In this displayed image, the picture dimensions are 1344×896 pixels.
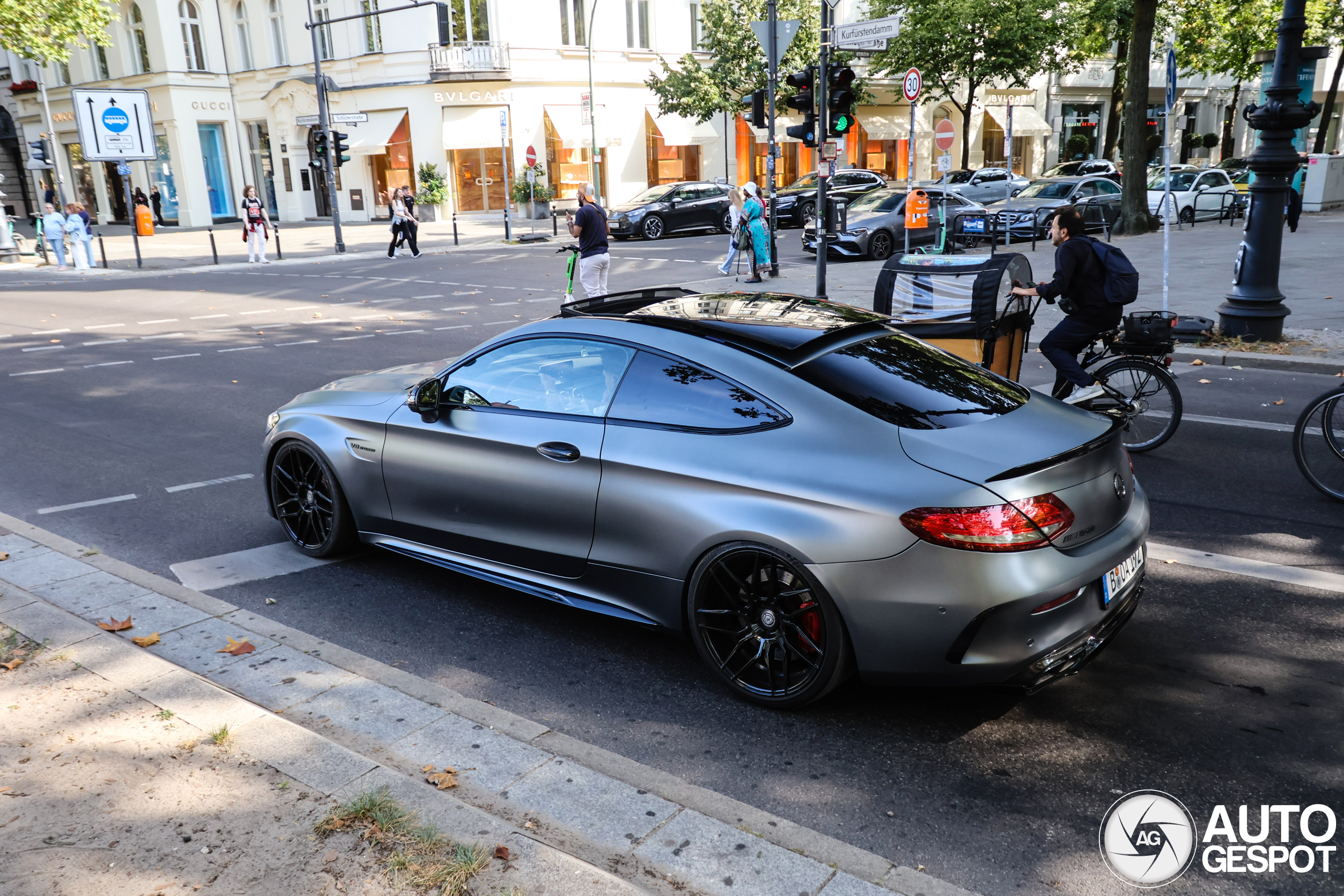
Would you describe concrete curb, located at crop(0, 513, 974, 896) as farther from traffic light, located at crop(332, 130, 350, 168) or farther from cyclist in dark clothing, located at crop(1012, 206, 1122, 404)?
traffic light, located at crop(332, 130, 350, 168)

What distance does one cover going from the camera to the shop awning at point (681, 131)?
149ft

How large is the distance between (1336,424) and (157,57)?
160 feet

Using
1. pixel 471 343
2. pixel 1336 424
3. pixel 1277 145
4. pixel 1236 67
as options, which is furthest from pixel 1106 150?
pixel 1336 424

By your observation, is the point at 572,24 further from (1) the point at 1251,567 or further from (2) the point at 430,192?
(1) the point at 1251,567

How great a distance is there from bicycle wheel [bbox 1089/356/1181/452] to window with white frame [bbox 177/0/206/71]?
46999mm

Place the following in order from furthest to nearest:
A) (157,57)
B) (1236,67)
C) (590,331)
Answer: (1236,67), (157,57), (590,331)

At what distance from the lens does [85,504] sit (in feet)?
23.1

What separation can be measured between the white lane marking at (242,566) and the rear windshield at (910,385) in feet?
10.8

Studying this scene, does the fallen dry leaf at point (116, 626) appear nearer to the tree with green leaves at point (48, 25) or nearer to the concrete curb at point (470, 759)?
the concrete curb at point (470, 759)

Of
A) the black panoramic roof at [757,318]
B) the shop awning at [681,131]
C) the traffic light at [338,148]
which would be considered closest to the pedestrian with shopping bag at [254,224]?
the traffic light at [338,148]

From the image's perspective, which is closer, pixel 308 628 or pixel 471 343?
pixel 308 628

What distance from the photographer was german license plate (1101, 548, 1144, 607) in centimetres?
375

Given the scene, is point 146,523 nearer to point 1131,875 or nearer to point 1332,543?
point 1131,875

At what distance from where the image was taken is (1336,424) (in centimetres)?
641
